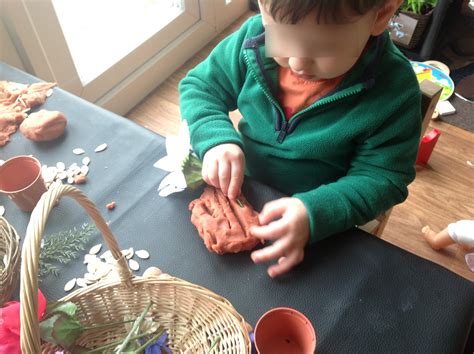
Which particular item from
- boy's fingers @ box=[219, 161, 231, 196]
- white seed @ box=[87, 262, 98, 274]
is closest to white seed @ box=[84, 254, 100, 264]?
white seed @ box=[87, 262, 98, 274]

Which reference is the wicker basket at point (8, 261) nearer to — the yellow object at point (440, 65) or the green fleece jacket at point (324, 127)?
the green fleece jacket at point (324, 127)

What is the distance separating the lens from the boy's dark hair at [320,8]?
0.51 meters

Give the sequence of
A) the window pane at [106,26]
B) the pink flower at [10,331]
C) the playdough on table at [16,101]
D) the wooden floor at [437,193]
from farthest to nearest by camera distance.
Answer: the window pane at [106,26], the wooden floor at [437,193], the playdough on table at [16,101], the pink flower at [10,331]

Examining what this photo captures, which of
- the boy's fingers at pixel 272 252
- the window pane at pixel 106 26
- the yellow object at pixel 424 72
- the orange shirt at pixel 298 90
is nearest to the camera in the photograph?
the boy's fingers at pixel 272 252

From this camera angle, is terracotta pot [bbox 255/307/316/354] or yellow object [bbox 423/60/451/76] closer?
terracotta pot [bbox 255/307/316/354]

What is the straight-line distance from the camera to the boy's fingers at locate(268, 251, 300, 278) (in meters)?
0.61

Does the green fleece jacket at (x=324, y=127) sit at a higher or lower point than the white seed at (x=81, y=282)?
higher

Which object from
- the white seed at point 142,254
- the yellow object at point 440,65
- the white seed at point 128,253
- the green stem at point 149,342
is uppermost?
the green stem at point 149,342

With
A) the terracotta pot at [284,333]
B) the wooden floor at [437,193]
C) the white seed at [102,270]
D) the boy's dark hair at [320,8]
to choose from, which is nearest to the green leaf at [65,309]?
the white seed at [102,270]

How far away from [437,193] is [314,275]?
1013 millimetres

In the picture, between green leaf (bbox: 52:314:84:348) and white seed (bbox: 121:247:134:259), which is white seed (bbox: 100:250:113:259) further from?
green leaf (bbox: 52:314:84:348)

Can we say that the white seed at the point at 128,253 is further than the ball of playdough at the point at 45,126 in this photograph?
No

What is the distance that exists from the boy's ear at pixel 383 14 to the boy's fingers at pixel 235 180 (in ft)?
0.95

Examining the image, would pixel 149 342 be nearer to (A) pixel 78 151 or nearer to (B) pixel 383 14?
(A) pixel 78 151
